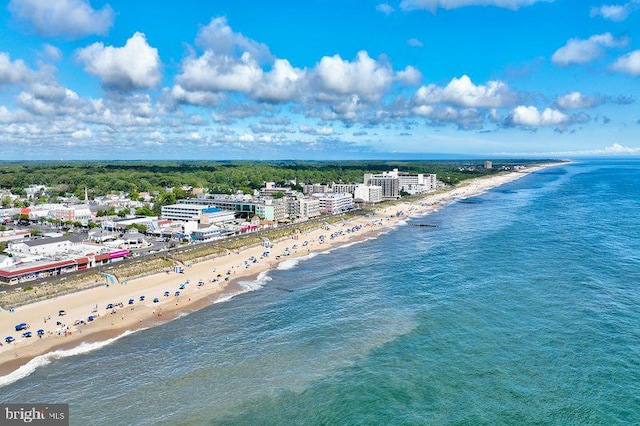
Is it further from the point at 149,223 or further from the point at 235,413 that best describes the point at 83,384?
the point at 149,223

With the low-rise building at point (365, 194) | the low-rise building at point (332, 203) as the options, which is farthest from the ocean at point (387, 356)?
the low-rise building at point (365, 194)

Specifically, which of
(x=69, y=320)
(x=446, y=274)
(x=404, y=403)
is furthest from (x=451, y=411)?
(x=69, y=320)

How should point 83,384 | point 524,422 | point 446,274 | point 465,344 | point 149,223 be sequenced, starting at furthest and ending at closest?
point 149,223, point 446,274, point 465,344, point 83,384, point 524,422

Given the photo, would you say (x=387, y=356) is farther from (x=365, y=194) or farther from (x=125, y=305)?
(x=365, y=194)

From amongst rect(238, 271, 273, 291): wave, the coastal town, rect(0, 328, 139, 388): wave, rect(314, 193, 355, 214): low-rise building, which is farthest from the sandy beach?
rect(314, 193, 355, 214): low-rise building

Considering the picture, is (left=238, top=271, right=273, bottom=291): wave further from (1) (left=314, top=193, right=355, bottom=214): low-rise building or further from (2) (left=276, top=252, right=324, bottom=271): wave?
(1) (left=314, top=193, right=355, bottom=214): low-rise building

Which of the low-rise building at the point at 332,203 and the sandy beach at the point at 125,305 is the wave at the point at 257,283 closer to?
the sandy beach at the point at 125,305

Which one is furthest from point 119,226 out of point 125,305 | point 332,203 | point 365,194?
point 365,194
